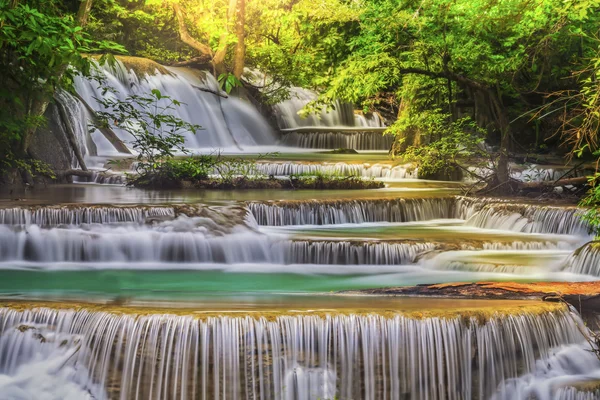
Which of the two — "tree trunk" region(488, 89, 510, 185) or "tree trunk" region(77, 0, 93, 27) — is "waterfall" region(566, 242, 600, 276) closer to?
"tree trunk" region(488, 89, 510, 185)

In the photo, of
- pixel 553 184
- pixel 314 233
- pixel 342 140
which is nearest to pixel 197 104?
pixel 342 140

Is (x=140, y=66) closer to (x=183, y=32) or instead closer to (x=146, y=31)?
(x=183, y=32)

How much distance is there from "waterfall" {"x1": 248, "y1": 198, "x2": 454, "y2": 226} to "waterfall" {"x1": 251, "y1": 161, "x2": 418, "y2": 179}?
319cm

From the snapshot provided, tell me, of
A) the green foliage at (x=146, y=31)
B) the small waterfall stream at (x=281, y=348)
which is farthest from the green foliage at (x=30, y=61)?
the green foliage at (x=146, y=31)

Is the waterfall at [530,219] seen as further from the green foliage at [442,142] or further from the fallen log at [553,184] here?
the green foliage at [442,142]

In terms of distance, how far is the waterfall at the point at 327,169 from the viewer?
710 inches

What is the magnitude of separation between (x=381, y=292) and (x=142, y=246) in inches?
A: 156

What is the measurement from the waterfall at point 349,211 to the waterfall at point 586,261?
12.6 feet

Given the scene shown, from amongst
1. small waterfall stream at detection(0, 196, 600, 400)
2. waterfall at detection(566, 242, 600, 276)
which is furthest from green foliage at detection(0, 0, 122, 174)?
waterfall at detection(566, 242, 600, 276)

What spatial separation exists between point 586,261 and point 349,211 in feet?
Answer: 13.9

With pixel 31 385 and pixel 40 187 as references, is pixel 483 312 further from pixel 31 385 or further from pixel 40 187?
pixel 40 187

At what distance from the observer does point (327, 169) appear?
18.0m

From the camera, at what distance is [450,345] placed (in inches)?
296

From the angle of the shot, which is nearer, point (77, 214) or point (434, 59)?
point (77, 214)
